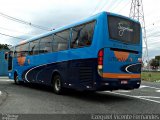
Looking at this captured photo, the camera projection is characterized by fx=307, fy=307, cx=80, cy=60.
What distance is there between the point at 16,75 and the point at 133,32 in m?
11.7

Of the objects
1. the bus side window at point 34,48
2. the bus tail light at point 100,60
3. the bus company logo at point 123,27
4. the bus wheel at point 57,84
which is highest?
the bus company logo at point 123,27

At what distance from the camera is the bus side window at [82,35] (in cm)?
1256

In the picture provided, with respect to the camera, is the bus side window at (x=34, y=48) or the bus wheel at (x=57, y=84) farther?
the bus side window at (x=34, y=48)

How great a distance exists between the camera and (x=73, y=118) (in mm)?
8734

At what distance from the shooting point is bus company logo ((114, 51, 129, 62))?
12.5 meters

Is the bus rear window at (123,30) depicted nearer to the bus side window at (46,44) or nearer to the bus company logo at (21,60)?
the bus side window at (46,44)

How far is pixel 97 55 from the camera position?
39.1 ft

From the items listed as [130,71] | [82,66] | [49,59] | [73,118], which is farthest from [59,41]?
[73,118]

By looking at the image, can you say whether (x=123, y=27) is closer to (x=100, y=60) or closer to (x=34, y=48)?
(x=100, y=60)

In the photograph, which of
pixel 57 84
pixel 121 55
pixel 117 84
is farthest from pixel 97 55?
pixel 57 84

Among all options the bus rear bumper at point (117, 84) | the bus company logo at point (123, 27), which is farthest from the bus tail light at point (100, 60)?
the bus company logo at point (123, 27)

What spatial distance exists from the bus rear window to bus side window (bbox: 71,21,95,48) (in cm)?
81

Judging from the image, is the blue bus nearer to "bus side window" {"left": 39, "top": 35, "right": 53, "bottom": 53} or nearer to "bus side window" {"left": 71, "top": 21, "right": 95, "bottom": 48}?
"bus side window" {"left": 71, "top": 21, "right": 95, "bottom": 48}

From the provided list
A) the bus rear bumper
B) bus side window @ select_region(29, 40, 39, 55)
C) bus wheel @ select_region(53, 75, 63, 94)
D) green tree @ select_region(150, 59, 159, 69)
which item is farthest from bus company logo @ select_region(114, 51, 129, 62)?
green tree @ select_region(150, 59, 159, 69)
